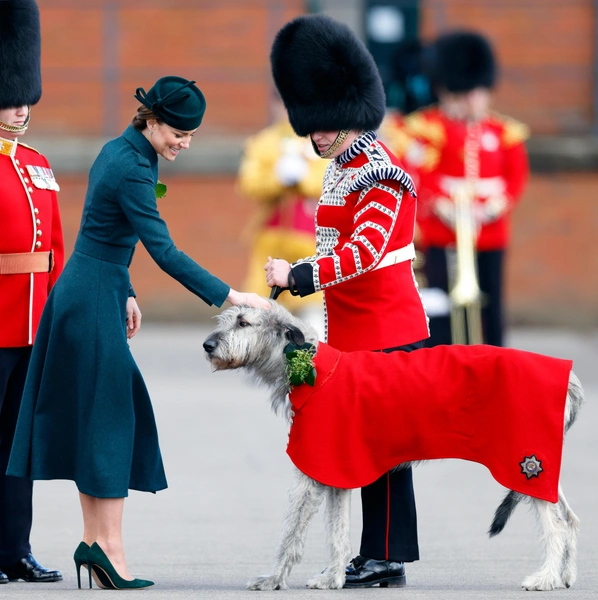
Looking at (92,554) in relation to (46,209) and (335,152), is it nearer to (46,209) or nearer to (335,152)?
(46,209)

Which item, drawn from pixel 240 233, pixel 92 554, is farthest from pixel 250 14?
pixel 92 554

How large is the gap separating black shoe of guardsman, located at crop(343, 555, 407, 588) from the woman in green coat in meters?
0.89

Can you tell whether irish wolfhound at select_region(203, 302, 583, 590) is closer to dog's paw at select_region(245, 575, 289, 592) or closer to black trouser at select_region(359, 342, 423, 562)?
dog's paw at select_region(245, 575, 289, 592)

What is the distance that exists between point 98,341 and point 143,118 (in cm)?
87

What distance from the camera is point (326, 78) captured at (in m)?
6.24

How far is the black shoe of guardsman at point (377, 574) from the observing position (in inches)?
234

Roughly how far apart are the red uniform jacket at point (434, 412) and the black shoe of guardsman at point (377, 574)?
457 mm

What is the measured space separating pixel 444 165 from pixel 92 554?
6386 millimetres

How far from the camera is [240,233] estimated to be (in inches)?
640

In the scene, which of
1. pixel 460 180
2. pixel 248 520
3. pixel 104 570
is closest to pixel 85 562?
pixel 104 570

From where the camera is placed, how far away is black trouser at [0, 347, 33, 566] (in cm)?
604

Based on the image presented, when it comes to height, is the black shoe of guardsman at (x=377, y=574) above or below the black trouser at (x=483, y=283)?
below

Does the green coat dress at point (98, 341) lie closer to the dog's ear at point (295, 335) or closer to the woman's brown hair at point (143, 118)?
the woman's brown hair at point (143, 118)

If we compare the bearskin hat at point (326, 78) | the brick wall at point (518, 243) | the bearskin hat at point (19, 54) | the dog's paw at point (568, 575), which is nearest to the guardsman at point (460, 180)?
the brick wall at point (518, 243)
